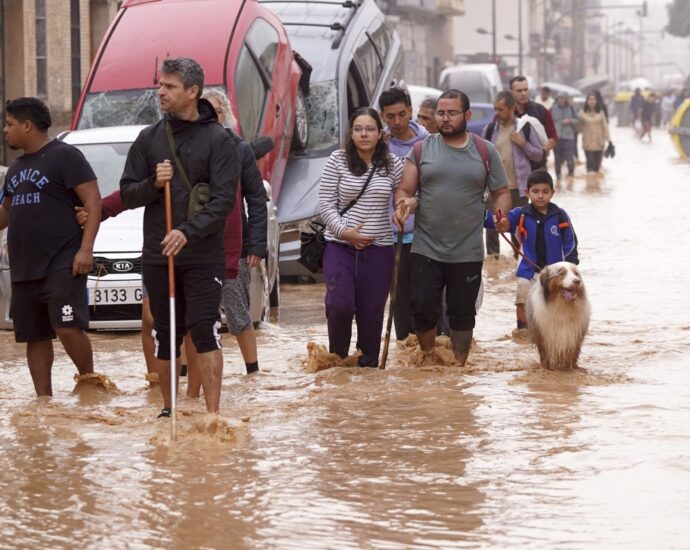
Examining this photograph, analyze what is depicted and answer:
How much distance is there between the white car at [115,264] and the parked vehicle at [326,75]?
2.42 m

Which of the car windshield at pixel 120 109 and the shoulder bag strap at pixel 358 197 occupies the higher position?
the car windshield at pixel 120 109

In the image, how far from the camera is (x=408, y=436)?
831cm

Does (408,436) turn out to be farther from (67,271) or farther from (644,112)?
(644,112)

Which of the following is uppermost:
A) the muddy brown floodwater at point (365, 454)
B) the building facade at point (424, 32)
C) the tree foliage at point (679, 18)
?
the tree foliage at point (679, 18)

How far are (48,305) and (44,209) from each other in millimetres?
522

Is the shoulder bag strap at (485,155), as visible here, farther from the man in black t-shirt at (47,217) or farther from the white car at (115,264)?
the white car at (115,264)

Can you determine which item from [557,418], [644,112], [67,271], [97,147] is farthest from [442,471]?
[644,112]

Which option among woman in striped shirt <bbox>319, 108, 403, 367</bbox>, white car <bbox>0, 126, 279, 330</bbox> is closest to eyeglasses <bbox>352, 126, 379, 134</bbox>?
woman in striped shirt <bbox>319, 108, 403, 367</bbox>

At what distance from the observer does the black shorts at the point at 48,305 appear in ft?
29.9

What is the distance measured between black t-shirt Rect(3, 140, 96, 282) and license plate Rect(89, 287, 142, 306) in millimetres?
2994

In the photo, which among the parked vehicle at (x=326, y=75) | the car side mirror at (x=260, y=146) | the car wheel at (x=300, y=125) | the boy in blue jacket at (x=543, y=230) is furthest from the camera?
the car wheel at (x=300, y=125)

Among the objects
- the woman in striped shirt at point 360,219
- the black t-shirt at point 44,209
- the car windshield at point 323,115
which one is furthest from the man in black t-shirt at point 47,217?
the car windshield at point 323,115

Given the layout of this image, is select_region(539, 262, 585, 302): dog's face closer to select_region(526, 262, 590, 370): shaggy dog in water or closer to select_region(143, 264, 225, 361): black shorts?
select_region(526, 262, 590, 370): shaggy dog in water

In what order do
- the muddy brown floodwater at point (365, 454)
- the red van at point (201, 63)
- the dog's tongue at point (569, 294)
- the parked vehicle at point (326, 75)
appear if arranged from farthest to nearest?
the parked vehicle at point (326, 75) < the red van at point (201, 63) < the dog's tongue at point (569, 294) < the muddy brown floodwater at point (365, 454)
